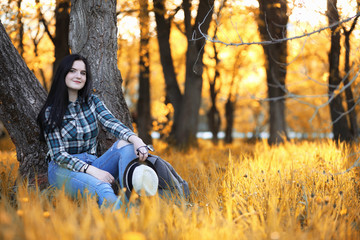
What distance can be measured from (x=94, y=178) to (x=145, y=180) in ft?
1.49

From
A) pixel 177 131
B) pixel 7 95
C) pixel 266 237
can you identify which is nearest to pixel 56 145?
pixel 7 95

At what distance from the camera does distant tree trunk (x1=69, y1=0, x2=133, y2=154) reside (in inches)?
155

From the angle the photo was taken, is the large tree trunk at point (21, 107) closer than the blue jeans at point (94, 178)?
No

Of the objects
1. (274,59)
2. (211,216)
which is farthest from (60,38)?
(211,216)

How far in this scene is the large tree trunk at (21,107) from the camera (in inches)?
132

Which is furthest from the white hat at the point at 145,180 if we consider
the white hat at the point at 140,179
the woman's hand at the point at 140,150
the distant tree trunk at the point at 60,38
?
the distant tree trunk at the point at 60,38

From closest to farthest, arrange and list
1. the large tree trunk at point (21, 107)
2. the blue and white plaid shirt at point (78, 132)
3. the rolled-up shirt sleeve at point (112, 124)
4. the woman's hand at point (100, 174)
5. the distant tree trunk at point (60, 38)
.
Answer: the woman's hand at point (100, 174) → the blue and white plaid shirt at point (78, 132) → the rolled-up shirt sleeve at point (112, 124) → the large tree trunk at point (21, 107) → the distant tree trunk at point (60, 38)

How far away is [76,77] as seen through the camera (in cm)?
321

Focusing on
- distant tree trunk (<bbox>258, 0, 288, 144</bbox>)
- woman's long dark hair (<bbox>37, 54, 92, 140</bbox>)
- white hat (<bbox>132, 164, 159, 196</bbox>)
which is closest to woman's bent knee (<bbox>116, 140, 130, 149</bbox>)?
white hat (<bbox>132, 164, 159, 196</bbox>)

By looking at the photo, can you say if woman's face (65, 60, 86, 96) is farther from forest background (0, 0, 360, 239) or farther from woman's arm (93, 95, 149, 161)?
forest background (0, 0, 360, 239)

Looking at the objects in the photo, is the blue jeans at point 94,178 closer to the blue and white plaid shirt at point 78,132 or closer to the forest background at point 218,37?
the blue and white plaid shirt at point 78,132

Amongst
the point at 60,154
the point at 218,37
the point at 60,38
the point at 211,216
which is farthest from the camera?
the point at 218,37

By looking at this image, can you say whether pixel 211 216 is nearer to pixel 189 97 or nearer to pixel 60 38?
pixel 189 97

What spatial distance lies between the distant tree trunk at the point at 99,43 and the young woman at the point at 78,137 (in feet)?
1.74
